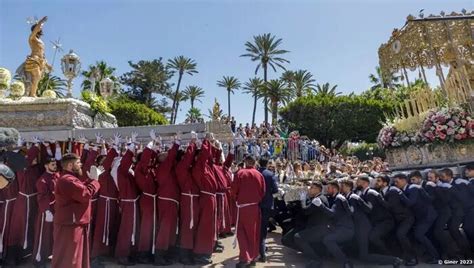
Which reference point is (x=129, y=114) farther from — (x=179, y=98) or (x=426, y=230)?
(x=426, y=230)

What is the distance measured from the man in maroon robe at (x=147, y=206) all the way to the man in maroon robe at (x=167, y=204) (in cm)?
10

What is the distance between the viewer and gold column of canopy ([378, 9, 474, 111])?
9.42 meters

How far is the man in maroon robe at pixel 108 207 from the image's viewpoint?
22.5 ft

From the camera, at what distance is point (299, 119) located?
42.4m

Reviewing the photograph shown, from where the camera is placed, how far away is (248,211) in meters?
6.79

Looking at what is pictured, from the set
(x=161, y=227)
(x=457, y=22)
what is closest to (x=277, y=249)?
(x=161, y=227)

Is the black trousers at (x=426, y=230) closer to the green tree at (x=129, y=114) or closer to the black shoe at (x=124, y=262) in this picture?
the black shoe at (x=124, y=262)

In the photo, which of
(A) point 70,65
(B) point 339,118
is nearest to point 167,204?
(A) point 70,65

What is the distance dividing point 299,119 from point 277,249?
114 ft

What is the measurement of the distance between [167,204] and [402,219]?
13.1ft

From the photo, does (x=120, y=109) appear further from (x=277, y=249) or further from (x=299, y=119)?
(x=277, y=249)

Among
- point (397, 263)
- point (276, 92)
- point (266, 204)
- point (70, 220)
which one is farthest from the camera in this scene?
point (276, 92)

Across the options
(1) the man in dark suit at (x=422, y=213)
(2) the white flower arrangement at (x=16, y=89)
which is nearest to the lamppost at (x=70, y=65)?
(2) the white flower arrangement at (x=16, y=89)

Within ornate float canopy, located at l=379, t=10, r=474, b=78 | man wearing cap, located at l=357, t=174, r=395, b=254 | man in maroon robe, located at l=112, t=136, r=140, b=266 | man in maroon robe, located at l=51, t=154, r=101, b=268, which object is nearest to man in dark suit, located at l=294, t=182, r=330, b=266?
man wearing cap, located at l=357, t=174, r=395, b=254
